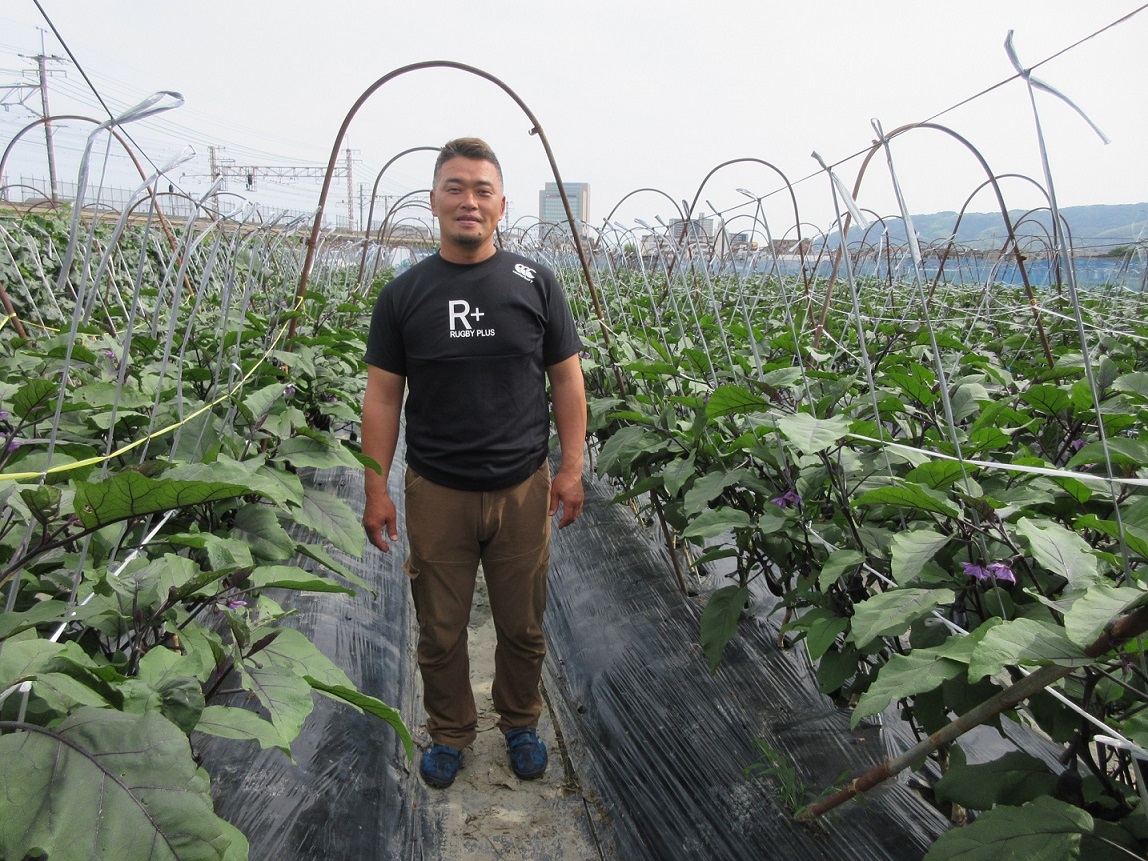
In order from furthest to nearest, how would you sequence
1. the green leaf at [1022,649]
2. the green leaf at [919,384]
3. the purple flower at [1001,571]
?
the green leaf at [919,384]
the purple flower at [1001,571]
the green leaf at [1022,649]

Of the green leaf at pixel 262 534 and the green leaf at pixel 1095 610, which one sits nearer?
the green leaf at pixel 1095 610

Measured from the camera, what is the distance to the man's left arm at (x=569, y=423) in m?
2.38

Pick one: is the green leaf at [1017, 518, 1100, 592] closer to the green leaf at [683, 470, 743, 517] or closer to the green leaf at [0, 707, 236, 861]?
the green leaf at [683, 470, 743, 517]

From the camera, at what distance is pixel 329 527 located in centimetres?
195

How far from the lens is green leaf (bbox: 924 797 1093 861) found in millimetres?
1022

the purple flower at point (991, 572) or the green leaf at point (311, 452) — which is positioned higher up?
the purple flower at point (991, 572)

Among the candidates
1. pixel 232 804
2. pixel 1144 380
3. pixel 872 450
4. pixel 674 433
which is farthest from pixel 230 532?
pixel 1144 380

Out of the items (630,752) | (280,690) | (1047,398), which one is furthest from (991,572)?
(630,752)

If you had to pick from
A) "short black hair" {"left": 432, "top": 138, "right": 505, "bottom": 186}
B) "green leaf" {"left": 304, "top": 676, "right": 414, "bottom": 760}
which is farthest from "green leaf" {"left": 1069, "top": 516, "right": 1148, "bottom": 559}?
"short black hair" {"left": 432, "top": 138, "right": 505, "bottom": 186}

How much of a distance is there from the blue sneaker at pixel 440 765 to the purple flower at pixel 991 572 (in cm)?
162

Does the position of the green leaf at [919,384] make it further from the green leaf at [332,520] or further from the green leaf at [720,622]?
the green leaf at [332,520]

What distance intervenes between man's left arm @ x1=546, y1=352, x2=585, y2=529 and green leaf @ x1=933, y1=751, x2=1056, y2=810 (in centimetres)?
132

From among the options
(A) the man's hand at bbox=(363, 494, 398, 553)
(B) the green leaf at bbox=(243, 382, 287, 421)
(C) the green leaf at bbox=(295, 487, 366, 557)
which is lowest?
(A) the man's hand at bbox=(363, 494, 398, 553)

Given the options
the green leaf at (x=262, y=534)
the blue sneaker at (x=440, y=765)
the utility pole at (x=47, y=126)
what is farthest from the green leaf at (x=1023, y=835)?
the utility pole at (x=47, y=126)
